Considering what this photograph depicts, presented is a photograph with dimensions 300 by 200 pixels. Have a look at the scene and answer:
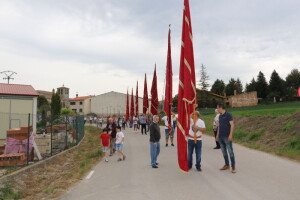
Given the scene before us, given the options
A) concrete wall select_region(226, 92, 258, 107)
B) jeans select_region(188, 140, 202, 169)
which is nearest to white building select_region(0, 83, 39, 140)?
jeans select_region(188, 140, 202, 169)

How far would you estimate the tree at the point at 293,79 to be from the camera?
86250mm

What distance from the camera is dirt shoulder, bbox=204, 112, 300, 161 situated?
11.9m

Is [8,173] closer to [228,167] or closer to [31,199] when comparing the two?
[31,199]

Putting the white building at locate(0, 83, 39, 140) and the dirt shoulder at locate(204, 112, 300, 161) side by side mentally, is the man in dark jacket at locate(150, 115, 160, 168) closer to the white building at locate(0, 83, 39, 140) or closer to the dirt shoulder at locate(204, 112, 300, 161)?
the dirt shoulder at locate(204, 112, 300, 161)

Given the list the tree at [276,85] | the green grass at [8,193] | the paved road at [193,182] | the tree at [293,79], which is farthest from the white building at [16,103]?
the tree at [293,79]

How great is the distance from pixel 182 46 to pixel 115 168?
168 inches

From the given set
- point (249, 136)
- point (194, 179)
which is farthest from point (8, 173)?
point (249, 136)

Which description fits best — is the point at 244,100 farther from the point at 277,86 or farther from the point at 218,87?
the point at 218,87

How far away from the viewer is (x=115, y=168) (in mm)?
8617

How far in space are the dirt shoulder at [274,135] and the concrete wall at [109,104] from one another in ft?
222

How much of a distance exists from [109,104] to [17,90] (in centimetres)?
6458

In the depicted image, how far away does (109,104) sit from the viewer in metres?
86.0

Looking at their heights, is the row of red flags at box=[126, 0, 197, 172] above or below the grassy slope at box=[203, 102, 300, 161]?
above

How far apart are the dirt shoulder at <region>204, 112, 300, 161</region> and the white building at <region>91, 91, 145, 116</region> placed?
67.6 meters
